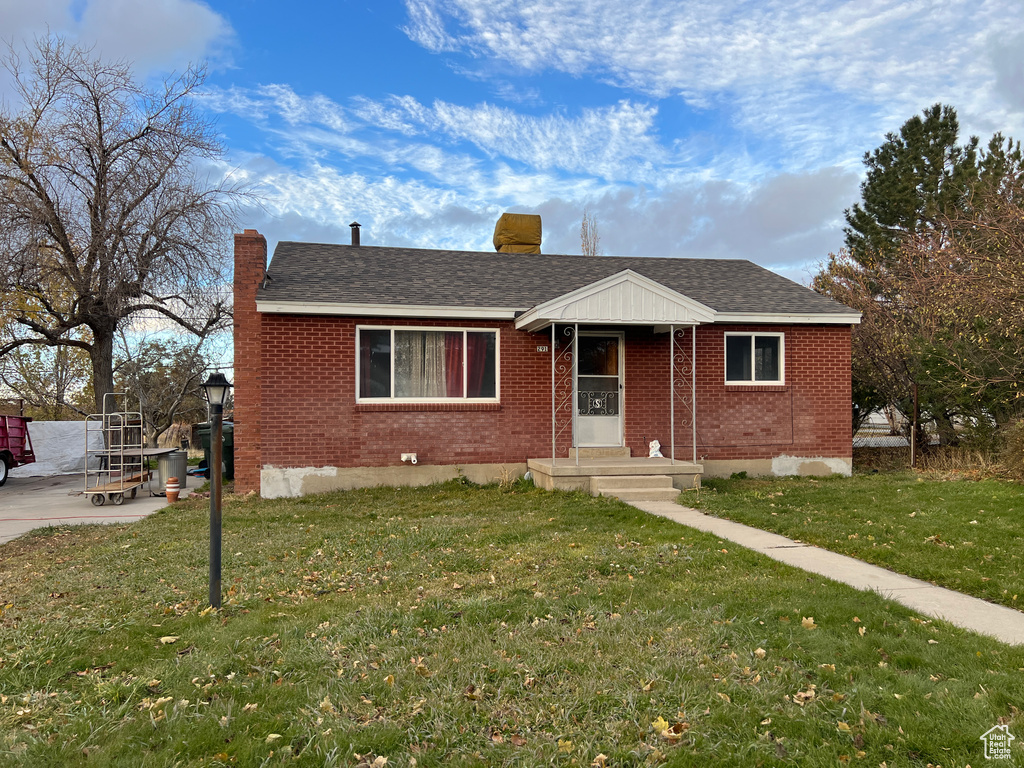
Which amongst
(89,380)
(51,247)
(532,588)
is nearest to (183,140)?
(51,247)

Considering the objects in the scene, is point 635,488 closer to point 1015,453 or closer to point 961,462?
point 1015,453

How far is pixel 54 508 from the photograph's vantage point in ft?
38.1

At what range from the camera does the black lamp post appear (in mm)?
5199

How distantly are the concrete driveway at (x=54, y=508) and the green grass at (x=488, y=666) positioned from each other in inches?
145

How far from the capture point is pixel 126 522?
32.8ft

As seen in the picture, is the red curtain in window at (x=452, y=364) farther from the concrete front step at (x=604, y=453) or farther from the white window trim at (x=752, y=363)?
the white window trim at (x=752, y=363)

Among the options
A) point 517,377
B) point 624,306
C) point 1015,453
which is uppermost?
point 624,306

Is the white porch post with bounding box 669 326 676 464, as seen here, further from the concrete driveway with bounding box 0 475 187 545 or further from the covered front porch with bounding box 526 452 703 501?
the concrete driveway with bounding box 0 475 187 545

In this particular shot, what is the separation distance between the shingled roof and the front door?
4.21 feet

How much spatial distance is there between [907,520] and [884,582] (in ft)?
9.83

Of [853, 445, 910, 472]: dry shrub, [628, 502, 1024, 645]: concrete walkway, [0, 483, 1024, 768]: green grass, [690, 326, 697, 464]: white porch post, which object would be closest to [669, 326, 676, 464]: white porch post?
[690, 326, 697, 464]: white porch post

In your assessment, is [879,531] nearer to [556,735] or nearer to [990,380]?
[556,735]

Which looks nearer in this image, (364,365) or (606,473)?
(606,473)

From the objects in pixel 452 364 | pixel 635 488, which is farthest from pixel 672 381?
pixel 452 364
